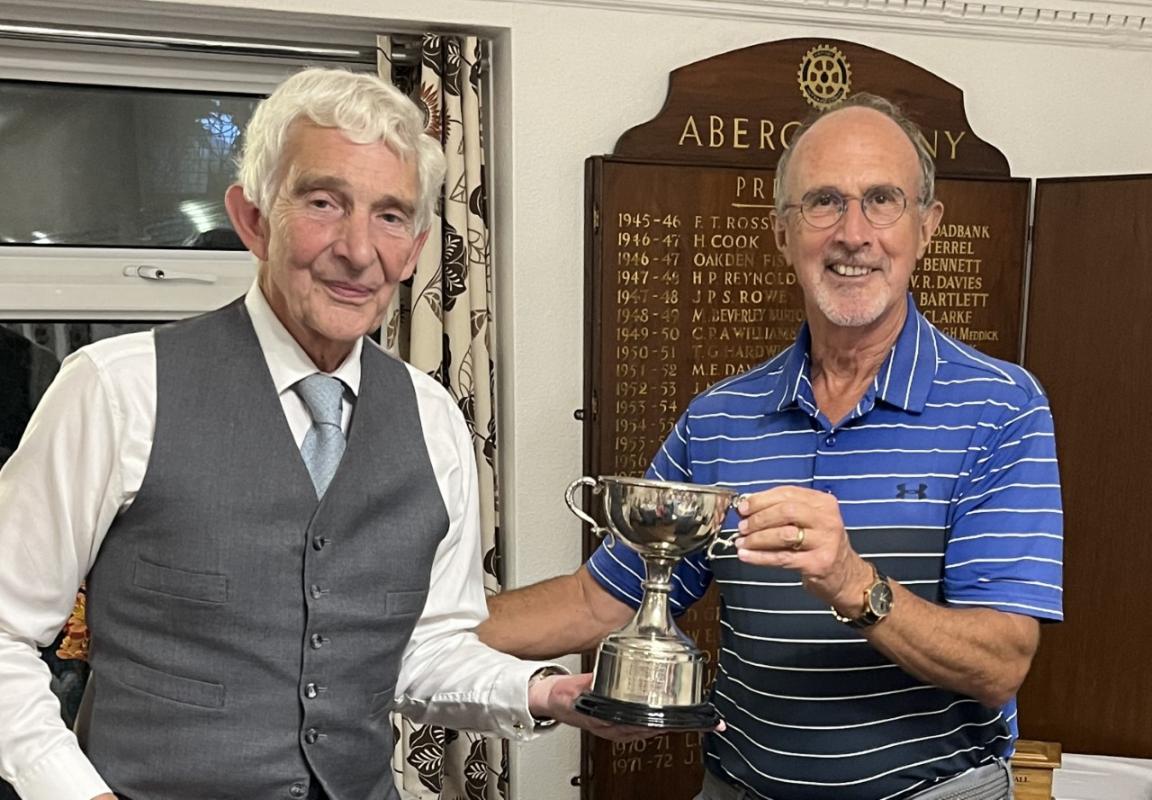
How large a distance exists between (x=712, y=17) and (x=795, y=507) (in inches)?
78.2

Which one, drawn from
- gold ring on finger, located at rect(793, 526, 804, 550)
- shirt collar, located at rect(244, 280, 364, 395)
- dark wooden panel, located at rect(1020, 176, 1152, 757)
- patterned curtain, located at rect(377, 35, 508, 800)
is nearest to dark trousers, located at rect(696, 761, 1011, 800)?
gold ring on finger, located at rect(793, 526, 804, 550)

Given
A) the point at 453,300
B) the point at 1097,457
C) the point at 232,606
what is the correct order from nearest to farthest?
1. the point at 232,606
2. the point at 453,300
3. the point at 1097,457

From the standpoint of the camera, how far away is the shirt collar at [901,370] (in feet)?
6.32

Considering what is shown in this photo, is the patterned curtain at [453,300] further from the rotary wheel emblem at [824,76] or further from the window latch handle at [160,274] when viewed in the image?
the rotary wheel emblem at [824,76]

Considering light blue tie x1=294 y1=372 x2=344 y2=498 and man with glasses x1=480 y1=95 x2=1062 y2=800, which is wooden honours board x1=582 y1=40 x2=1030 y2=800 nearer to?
man with glasses x1=480 y1=95 x2=1062 y2=800

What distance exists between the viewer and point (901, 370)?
195 centimetres

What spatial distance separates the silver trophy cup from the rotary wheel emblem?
1890 mm

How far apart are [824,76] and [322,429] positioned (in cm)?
207

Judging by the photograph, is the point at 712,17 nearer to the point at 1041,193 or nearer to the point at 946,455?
the point at 1041,193

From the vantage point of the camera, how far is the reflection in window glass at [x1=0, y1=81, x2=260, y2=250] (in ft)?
10.2

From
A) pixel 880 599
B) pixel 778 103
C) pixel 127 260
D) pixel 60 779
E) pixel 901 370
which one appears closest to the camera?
pixel 60 779

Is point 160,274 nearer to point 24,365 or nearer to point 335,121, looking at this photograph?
point 24,365

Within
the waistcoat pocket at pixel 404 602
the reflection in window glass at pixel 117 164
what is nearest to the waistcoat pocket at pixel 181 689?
the waistcoat pocket at pixel 404 602

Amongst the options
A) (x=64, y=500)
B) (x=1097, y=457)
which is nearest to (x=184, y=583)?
(x=64, y=500)
